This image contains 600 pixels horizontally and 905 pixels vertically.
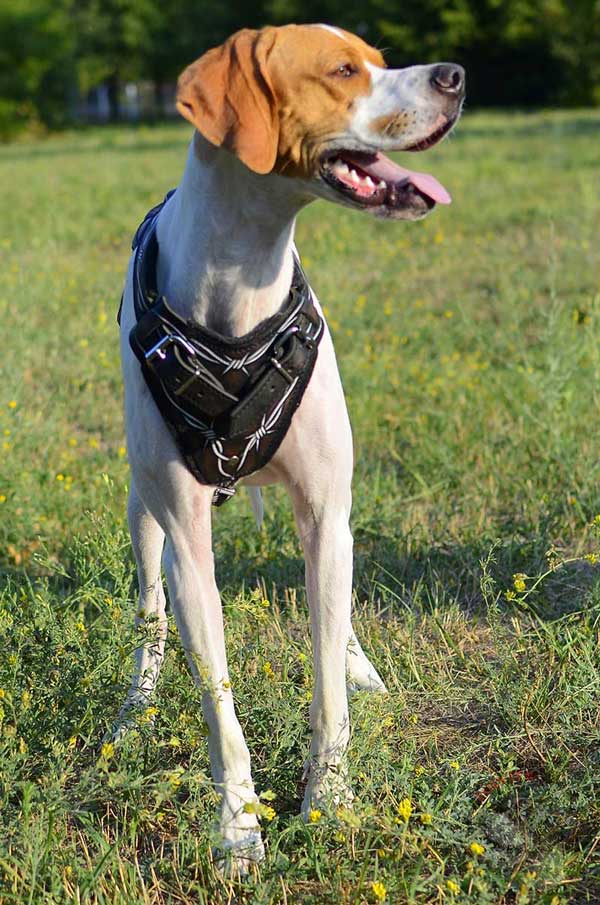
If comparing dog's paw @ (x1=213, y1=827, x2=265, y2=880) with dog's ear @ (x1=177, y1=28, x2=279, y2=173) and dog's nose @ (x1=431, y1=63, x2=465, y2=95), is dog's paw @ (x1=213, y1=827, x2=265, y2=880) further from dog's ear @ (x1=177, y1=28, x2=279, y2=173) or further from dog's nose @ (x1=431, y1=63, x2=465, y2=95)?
dog's nose @ (x1=431, y1=63, x2=465, y2=95)

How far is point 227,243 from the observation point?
2727 mm

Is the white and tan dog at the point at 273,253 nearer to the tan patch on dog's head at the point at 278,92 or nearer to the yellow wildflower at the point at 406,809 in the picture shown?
the tan patch on dog's head at the point at 278,92

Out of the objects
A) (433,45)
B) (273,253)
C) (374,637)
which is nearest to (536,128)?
(433,45)

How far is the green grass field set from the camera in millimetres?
2699

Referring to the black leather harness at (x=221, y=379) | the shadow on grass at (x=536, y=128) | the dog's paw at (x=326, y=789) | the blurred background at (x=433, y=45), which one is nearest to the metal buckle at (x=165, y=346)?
the black leather harness at (x=221, y=379)

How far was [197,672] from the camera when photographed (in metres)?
2.85

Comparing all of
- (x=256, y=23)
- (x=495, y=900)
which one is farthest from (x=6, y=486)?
(x=256, y=23)

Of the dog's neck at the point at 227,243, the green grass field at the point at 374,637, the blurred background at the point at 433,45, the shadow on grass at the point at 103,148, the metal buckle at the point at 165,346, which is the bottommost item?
the blurred background at the point at 433,45

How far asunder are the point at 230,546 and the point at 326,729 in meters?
1.52

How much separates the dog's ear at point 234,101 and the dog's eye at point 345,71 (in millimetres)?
188

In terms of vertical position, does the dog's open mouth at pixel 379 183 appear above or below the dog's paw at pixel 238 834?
above

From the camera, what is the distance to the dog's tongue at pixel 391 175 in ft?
8.86

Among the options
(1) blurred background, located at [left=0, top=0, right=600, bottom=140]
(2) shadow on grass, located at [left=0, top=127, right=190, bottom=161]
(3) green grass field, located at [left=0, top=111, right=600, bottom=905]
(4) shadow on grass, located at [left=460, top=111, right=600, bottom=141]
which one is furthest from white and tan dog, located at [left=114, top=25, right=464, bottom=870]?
(1) blurred background, located at [left=0, top=0, right=600, bottom=140]

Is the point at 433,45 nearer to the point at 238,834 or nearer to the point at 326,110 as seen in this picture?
the point at 326,110
